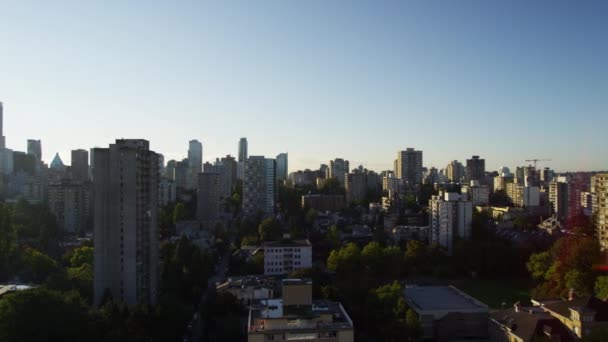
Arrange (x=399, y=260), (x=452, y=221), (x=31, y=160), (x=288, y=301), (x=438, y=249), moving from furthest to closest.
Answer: (x=31, y=160) → (x=452, y=221) → (x=438, y=249) → (x=399, y=260) → (x=288, y=301)

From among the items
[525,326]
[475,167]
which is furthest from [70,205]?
[475,167]

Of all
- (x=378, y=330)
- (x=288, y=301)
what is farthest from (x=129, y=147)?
(x=378, y=330)

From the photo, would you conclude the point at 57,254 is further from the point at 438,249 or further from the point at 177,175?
the point at 177,175

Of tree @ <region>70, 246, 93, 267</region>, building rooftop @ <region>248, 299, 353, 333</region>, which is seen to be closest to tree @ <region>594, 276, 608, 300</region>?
building rooftop @ <region>248, 299, 353, 333</region>

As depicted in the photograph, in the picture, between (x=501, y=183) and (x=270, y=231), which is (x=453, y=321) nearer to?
(x=270, y=231)

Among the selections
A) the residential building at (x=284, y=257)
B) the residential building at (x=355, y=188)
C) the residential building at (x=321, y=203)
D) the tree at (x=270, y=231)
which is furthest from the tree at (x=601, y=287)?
the residential building at (x=355, y=188)

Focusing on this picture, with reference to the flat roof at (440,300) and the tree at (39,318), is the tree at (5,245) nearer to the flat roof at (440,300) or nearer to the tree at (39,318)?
the tree at (39,318)
